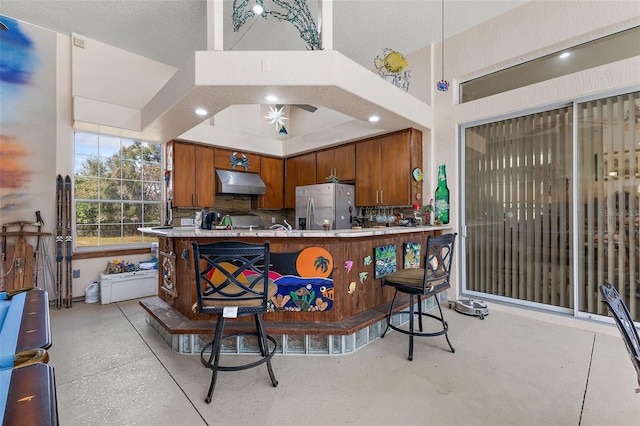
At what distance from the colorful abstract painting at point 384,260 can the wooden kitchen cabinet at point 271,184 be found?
3.18 meters

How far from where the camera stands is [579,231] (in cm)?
316

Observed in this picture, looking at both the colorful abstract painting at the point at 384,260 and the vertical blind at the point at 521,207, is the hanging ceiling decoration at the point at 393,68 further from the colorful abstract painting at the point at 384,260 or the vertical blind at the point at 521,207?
the colorful abstract painting at the point at 384,260

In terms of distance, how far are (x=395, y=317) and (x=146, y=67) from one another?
203 inches

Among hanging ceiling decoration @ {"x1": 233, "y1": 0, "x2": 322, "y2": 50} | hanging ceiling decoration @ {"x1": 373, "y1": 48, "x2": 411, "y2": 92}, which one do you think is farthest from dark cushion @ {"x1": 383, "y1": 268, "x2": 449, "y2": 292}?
hanging ceiling decoration @ {"x1": 373, "y1": 48, "x2": 411, "y2": 92}

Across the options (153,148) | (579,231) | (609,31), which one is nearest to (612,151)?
(579,231)

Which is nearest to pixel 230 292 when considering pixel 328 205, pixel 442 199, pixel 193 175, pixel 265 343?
pixel 265 343

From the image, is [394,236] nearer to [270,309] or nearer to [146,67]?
[270,309]

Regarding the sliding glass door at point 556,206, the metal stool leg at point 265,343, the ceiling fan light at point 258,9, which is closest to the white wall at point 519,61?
the sliding glass door at point 556,206

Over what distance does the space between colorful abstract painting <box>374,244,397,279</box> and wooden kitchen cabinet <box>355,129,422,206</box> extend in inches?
47.7

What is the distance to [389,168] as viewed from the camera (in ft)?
14.6

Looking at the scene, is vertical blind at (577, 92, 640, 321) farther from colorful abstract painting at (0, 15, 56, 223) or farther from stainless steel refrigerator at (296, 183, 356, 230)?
colorful abstract painting at (0, 15, 56, 223)

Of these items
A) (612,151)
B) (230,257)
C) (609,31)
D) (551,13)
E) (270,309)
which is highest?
(551,13)

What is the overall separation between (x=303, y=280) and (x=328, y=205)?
2.29 m

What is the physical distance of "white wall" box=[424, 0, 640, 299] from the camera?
2.90 m
